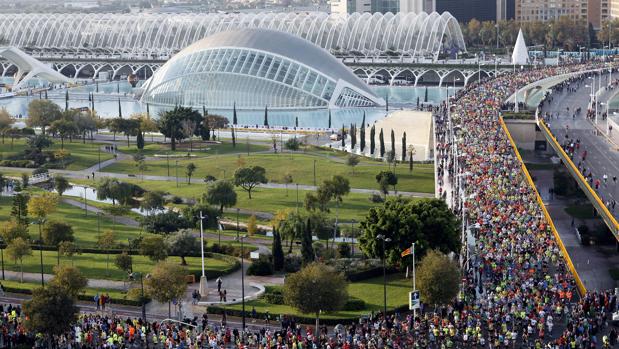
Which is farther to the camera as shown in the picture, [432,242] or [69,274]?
[432,242]

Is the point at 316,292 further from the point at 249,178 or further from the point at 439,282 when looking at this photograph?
the point at 249,178

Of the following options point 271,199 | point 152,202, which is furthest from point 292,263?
point 271,199

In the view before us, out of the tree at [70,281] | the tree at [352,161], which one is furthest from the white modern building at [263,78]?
the tree at [70,281]

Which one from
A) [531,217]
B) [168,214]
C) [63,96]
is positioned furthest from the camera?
[63,96]

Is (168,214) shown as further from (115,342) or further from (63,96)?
(63,96)

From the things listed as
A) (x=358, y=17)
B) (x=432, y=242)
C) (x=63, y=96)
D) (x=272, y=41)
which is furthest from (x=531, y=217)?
(x=358, y=17)
